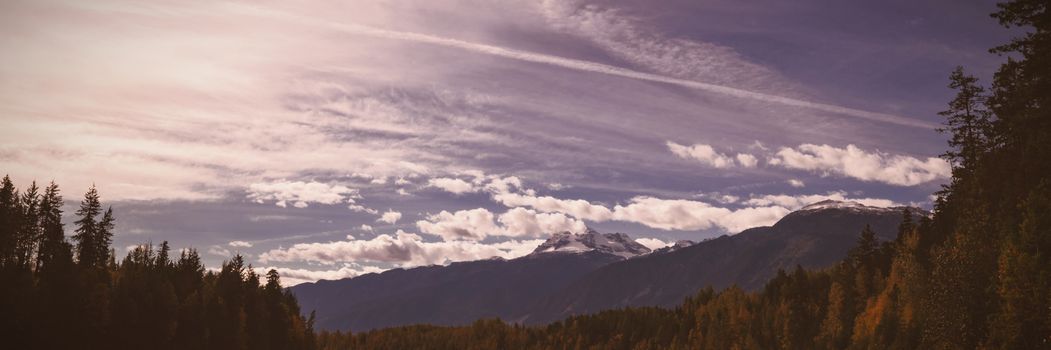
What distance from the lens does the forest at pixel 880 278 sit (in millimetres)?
88750

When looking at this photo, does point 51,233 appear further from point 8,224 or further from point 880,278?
point 880,278

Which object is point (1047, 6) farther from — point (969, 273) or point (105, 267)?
point (105, 267)

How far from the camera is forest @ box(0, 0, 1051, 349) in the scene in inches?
3494

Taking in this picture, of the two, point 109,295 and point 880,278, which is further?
point 880,278

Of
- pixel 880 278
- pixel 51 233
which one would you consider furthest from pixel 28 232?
pixel 880 278

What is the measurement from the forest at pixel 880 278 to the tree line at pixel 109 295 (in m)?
0.23

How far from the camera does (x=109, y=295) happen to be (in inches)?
5379

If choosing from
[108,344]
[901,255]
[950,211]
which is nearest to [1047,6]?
[950,211]

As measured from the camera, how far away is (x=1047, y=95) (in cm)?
7344

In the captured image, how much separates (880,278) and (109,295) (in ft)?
497

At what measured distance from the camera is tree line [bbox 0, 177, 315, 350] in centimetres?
12488

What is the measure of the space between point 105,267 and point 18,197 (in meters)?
20.2

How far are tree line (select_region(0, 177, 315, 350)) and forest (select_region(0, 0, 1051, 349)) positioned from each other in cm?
23

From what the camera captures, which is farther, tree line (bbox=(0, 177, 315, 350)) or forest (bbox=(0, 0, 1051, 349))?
tree line (bbox=(0, 177, 315, 350))
